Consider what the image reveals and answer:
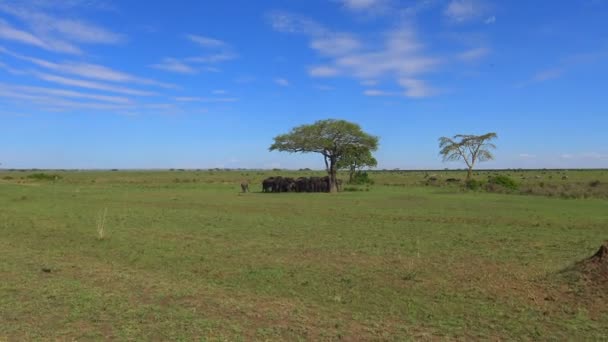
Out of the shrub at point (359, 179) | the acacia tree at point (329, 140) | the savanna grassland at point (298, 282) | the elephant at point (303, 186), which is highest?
the acacia tree at point (329, 140)

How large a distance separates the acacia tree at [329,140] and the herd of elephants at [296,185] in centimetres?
108

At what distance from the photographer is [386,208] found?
22.9 metres

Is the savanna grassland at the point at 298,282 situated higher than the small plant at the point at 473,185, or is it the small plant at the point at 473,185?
the small plant at the point at 473,185

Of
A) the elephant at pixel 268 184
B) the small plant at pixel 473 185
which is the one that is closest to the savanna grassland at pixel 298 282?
the small plant at pixel 473 185

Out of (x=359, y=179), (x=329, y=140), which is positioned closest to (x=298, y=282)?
(x=329, y=140)

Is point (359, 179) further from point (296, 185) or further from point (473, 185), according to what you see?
point (473, 185)

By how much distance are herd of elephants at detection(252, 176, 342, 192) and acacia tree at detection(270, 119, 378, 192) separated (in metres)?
1.08

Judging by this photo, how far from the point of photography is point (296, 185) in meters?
40.9

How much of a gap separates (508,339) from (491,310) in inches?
43.8

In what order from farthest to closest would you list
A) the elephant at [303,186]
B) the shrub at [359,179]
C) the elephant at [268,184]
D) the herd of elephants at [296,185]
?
the shrub at [359,179], the elephant at [303,186], the herd of elephants at [296,185], the elephant at [268,184]

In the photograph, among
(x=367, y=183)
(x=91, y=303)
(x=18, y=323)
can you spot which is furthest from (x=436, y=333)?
(x=367, y=183)

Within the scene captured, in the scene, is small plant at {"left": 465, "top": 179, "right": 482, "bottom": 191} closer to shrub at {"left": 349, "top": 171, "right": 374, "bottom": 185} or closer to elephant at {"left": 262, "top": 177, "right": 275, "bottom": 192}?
shrub at {"left": 349, "top": 171, "right": 374, "bottom": 185}

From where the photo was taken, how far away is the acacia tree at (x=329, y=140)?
39.1 meters

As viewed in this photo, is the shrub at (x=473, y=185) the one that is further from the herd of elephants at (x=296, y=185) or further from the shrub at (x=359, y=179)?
the shrub at (x=359, y=179)
